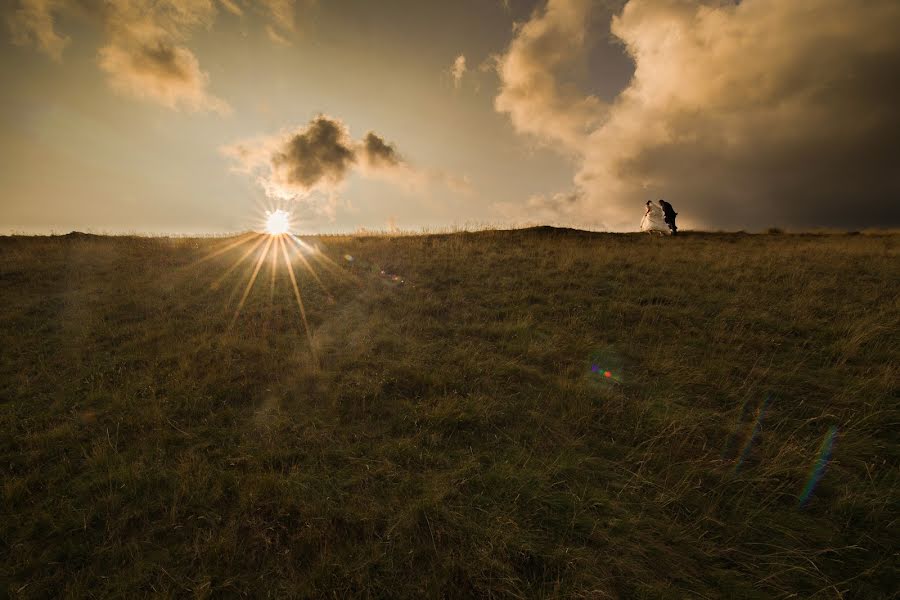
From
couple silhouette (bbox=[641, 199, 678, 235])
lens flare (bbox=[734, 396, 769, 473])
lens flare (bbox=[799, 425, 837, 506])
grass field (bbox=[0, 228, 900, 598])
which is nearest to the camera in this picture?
grass field (bbox=[0, 228, 900, 598])

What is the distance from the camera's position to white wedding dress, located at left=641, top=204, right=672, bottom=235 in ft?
73.8

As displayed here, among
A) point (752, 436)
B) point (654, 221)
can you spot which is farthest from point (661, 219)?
point (752, 436)

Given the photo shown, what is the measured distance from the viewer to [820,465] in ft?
13.6

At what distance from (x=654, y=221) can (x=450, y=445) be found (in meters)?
22.9

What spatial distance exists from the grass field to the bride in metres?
13.5

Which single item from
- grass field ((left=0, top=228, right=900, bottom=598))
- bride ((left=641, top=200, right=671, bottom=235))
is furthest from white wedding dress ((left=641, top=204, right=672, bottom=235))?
grass field ((left=0, top=228, right=900, bottom=598))

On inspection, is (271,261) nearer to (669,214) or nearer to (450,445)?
(450,445)

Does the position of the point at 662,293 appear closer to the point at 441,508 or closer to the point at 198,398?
the point at 441,508

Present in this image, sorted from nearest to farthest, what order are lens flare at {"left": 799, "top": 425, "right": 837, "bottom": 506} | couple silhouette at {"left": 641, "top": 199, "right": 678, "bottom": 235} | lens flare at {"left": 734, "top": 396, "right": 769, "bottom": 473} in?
lens flare at {"left": 799, "top": 425, "right": 837, "bottom": 506} < lens flare at {"left": 734, "top": 396, "right": 769, "bottom": 473} < couple silhouette at {"left": 641, "top": 199, "right": 678, "bottom": 235}

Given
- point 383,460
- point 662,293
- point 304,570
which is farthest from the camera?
point 662,293

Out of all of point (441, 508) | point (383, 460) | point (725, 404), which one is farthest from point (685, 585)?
point (725, 404)

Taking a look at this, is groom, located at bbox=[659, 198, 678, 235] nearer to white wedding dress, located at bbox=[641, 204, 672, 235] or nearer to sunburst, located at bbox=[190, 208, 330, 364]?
white wedding dress, located at bbox=[641, 204, 672, 235]

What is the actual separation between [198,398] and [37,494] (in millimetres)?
1723

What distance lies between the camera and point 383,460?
4.16 m
